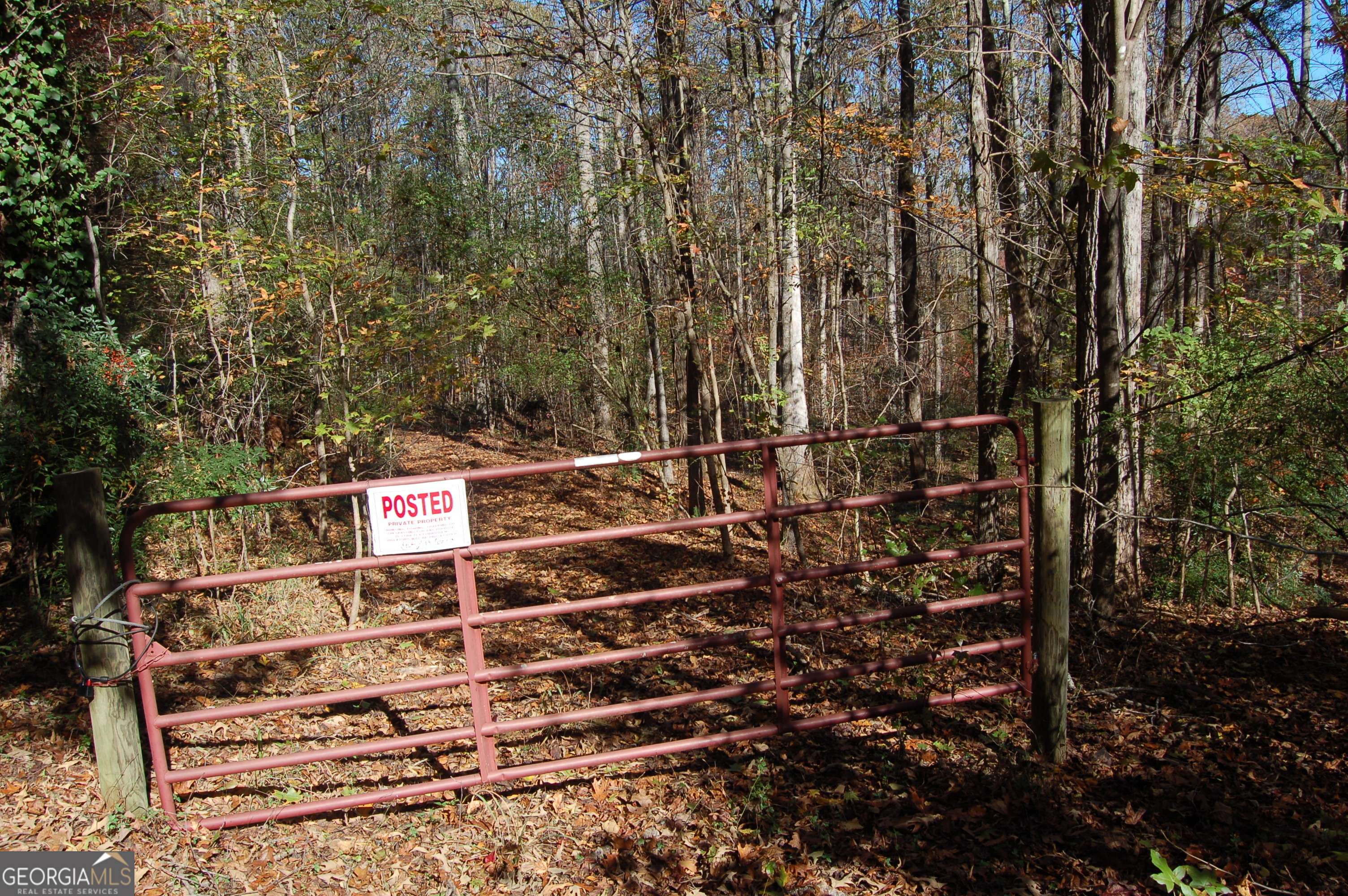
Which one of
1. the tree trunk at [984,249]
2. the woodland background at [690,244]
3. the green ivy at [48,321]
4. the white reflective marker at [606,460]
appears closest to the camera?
the white reflective marker at [606,460]

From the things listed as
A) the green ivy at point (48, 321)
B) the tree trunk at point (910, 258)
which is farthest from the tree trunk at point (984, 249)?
the green ivy at point (48, 321)

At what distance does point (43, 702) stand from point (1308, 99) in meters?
17.5

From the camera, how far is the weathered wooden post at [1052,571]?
3.71m

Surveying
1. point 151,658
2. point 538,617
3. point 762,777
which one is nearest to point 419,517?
point 538,617

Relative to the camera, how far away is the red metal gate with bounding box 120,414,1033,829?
321cm

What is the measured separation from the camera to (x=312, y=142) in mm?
8172

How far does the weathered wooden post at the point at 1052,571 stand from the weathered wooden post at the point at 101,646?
424 cm

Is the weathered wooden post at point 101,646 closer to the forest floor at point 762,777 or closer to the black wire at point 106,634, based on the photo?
the black wire at point 106,634

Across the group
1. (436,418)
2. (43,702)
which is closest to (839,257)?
(43,702)

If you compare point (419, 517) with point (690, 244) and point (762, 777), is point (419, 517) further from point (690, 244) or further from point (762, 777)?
point (690, 244)

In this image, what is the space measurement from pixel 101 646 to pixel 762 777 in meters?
3.04

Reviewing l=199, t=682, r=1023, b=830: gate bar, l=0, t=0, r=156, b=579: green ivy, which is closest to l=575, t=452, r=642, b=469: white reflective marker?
l=199, t=682, r=1023, b=830: gate bar

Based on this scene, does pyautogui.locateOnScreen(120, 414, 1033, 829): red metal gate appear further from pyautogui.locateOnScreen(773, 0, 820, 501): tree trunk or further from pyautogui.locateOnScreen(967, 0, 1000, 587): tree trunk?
pyautogui.locateOnScreen(773, 0, 820, 501): tree trunk

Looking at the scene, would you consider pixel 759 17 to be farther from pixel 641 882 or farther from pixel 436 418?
pixel 436 418
